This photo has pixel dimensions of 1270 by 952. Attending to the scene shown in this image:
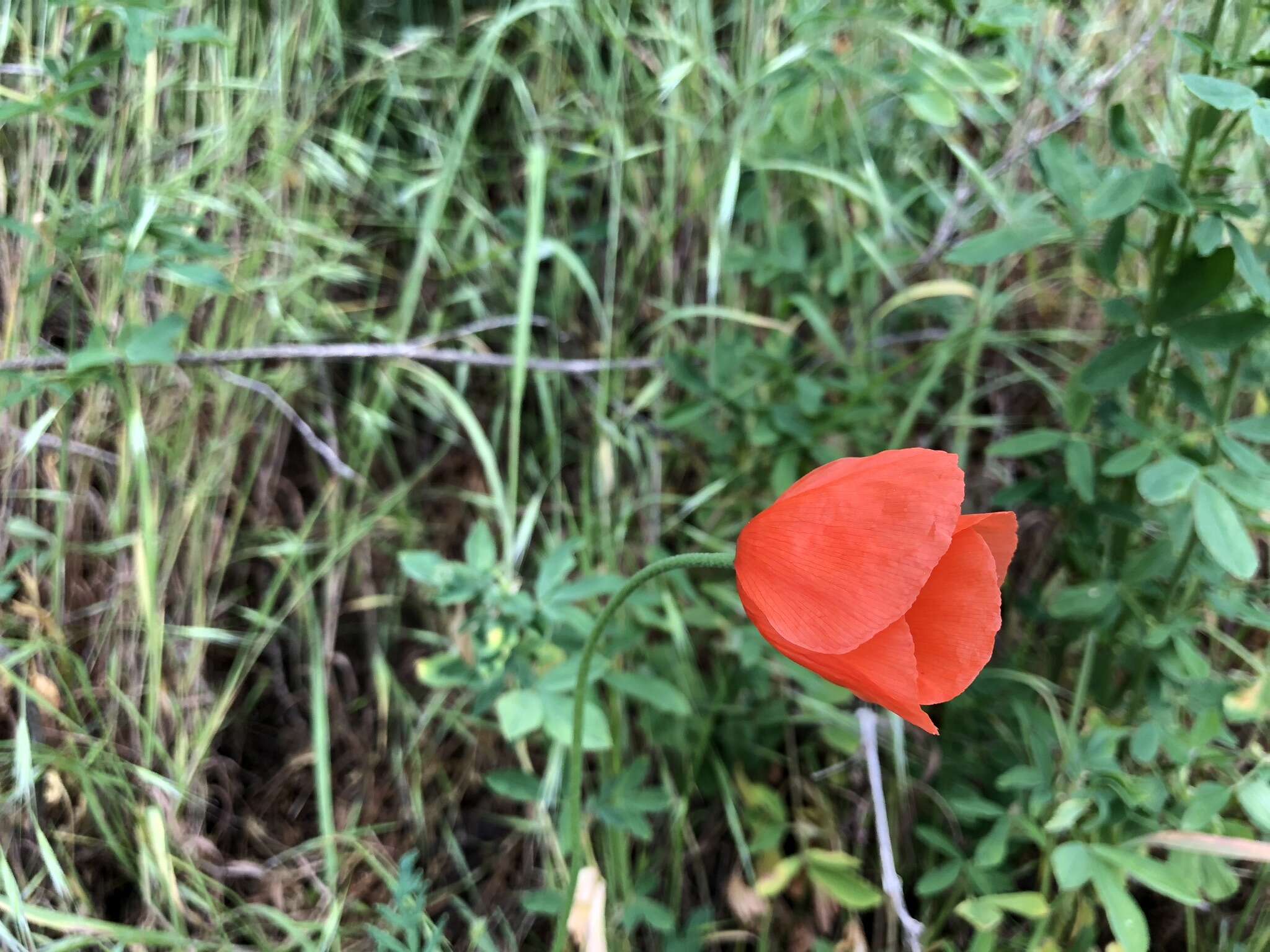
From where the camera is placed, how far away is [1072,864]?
897 millimetres

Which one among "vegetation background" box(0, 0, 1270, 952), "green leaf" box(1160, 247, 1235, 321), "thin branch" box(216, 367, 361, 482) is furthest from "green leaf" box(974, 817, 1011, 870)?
"thin branch" box(216, 367, 361, 482)

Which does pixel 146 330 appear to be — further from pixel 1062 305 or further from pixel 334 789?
pixel 1062 305

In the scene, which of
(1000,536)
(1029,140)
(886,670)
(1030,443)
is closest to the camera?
(886,670)

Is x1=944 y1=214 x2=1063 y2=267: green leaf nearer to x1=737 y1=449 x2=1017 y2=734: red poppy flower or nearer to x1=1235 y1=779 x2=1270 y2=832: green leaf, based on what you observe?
x1=737 y1=449 x2=1017 y2=734: red poppy flower

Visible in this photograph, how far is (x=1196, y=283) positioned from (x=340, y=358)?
1155 millimetres

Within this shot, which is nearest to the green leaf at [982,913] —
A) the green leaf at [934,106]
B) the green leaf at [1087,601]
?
the green leaf at [1087,601]

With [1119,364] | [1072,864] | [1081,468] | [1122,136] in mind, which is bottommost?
[1072,864]

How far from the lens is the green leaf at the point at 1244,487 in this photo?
86cm

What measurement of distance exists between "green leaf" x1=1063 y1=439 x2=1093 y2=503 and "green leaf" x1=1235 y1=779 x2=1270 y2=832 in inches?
12.6

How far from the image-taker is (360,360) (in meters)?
1.41

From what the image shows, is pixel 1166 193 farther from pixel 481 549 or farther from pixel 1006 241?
pixel 481 549

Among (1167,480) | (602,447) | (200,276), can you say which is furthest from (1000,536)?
(200,276)

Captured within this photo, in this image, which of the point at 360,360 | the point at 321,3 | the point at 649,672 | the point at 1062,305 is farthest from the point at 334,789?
the point at 1062,305

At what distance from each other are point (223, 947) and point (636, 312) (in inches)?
41.2
